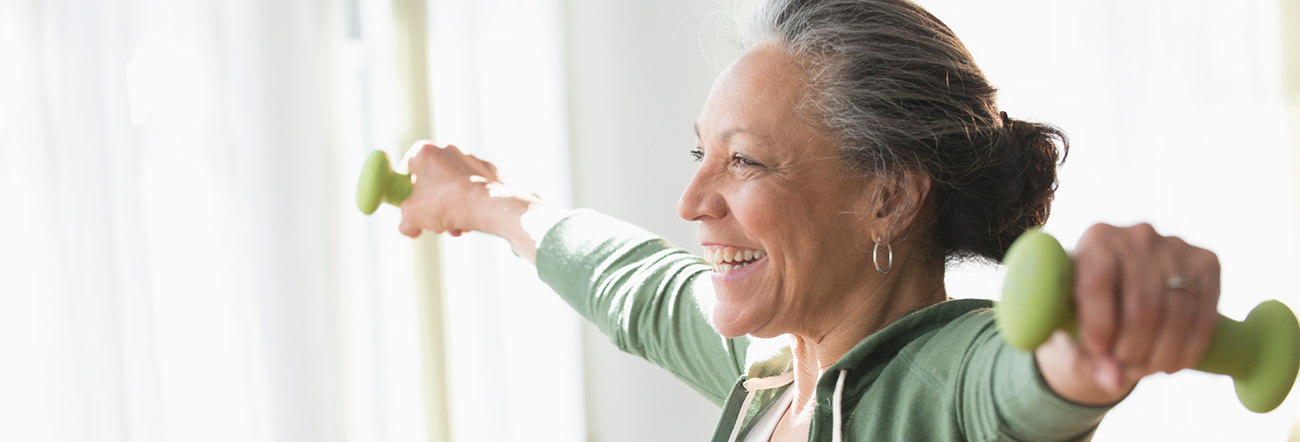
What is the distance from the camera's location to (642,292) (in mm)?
1362

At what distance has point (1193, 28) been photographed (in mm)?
2771

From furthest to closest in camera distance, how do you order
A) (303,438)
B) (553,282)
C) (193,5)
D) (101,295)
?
(303,438) < (193,5) < (101,295) < (553,282)

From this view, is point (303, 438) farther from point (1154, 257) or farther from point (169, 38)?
point (1154, 257)

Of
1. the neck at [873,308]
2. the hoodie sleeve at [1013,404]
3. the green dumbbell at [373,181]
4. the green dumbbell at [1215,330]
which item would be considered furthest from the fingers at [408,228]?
the green dumbbell at [1215,330]

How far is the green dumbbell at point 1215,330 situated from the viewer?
46 cm

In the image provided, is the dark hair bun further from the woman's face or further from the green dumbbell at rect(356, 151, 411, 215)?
the green dumbbell at rect(356, 151, 411, 215)

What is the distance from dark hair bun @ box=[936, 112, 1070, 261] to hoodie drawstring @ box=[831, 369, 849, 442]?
23 centimetres

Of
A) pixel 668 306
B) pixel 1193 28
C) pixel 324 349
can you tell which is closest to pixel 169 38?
pixel 324 349

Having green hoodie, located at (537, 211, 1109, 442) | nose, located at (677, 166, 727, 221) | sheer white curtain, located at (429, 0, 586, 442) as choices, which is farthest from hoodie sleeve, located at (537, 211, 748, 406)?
sheer white curtain, located at (429, 0, 586, 442)

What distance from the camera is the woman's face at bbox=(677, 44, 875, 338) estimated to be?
0.95 meters

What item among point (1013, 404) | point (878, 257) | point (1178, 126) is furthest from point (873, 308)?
point (1178, 126)

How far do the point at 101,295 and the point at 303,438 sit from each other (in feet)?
2.01

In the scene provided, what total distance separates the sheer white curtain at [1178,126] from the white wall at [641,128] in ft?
3.32

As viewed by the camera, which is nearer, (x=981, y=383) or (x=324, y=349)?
(x=981, y=383)
